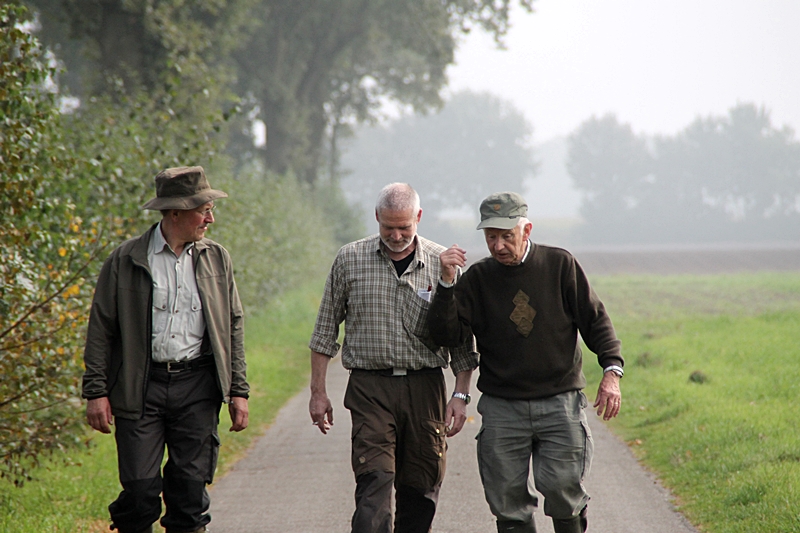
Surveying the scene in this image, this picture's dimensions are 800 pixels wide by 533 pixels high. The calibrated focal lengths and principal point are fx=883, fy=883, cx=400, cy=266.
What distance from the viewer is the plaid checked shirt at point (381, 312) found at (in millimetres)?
4777

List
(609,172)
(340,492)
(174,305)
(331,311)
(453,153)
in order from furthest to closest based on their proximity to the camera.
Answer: (453,153), (609,172), (340,492), (331,311), (174,305)

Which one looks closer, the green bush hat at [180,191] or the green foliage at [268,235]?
the green bush hat at [180,191]

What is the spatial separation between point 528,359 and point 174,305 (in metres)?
1.84

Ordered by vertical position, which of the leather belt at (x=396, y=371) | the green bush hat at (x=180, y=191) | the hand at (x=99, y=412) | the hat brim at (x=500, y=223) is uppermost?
the green bush hat at (x=180, y=191)

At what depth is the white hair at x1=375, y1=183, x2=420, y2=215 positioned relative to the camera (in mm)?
4684

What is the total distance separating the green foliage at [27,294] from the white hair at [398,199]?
2474 millimetres

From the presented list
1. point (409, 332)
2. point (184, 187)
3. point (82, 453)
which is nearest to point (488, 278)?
point (409, 332)

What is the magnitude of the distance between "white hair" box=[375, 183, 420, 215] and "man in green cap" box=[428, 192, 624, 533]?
36 cm

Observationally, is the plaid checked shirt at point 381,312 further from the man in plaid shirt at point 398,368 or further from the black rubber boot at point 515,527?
the black rubber boot at point 515,527

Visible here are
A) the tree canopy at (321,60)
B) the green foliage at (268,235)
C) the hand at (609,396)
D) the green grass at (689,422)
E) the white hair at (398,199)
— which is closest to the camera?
the hand at (609,396)

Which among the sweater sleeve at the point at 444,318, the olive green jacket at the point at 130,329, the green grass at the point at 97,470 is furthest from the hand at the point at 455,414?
the green grass at the point at 97,470

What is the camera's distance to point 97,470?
288 inches

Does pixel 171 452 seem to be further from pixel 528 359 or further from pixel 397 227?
pixel 528 359

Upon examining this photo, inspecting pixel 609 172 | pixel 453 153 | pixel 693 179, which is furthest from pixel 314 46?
pixel 453 153
